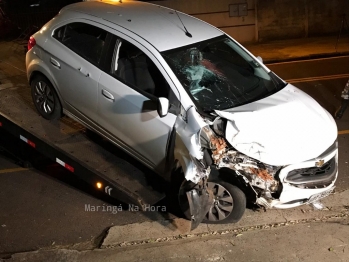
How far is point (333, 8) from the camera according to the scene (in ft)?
49.7

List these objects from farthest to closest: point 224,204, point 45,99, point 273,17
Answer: point 273,17 → point 45,99 → point 224,204

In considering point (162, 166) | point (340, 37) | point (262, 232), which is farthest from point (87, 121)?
point (340, 37)

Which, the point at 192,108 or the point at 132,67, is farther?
the point at 132,67

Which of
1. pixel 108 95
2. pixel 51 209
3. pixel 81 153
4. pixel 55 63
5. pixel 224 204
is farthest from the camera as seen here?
pixel 55 63

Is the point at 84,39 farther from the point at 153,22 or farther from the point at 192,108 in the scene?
the point at 192,108

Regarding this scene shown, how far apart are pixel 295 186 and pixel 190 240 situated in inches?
49.9

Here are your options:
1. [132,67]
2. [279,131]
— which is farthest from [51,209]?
[279,131]

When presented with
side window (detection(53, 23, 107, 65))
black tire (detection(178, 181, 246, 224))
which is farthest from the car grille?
side window (detection(53, 23, 107, 65))

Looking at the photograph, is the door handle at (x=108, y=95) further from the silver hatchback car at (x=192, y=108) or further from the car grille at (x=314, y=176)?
the car grille at (x=314, y=176)

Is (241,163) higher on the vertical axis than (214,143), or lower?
lower

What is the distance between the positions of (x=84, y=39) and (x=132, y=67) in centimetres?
87

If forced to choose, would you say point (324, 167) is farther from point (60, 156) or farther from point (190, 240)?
point (60, 156)

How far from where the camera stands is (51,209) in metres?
5.67

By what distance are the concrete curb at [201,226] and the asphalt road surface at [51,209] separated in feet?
0.54
